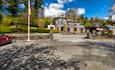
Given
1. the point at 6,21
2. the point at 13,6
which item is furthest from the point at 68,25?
the point at 6,21

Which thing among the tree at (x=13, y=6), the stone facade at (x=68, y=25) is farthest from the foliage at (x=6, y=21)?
the stone facade at (x=68, y=25)

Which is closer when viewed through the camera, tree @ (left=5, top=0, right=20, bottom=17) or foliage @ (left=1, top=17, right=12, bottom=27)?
tree @ (left=5, top=0, right=20, bottom=17)

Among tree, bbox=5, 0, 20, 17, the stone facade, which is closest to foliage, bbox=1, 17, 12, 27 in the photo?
tree, bbox=5, 0, 20, 17

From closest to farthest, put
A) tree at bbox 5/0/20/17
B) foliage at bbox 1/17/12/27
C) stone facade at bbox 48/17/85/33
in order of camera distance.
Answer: tree at bbox 5/0/20/17
foliage at bbox 1/17/12/27
stone facade at bbox 48/17/85/33

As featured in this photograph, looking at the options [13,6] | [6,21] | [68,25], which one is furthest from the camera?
[68,25]

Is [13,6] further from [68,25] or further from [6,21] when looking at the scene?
[68,25]

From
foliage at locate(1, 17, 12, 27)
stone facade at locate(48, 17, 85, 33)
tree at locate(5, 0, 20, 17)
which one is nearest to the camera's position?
tree at locate(5, 0, 20, 17)

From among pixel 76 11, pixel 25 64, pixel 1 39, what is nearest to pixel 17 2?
pixel 1 39

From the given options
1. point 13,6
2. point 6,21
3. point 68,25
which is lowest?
point 68,25

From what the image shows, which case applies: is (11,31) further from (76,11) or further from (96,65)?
(76,11)

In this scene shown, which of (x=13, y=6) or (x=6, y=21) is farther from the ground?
(x=13, y=6)

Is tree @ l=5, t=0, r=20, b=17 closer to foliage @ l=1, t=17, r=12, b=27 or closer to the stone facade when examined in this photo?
foliage @ l=1, t=17, r=12, b=27

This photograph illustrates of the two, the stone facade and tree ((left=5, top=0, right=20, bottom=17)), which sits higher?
tree ((left=5, top=0, right=20, bottom=17))

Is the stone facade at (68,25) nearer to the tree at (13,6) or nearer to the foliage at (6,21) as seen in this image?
the tree at (13,6)
